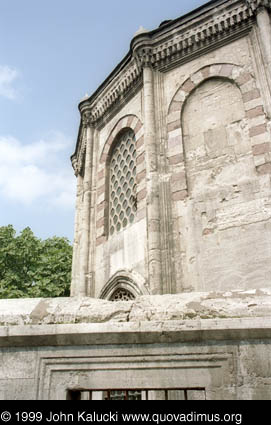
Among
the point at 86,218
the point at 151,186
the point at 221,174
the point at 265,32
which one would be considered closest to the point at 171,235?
the point at 151,186

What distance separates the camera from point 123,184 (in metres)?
10.1

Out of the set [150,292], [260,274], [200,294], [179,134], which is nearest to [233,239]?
[260,274]

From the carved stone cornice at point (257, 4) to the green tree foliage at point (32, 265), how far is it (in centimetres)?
1324

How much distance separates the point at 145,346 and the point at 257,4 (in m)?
8.51

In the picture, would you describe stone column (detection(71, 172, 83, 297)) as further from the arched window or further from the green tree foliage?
the green tree foliage

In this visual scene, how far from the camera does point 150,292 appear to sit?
738cm

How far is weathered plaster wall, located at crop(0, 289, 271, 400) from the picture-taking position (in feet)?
7.97

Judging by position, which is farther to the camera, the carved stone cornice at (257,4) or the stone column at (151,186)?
the carved stone cornice at (257,4)

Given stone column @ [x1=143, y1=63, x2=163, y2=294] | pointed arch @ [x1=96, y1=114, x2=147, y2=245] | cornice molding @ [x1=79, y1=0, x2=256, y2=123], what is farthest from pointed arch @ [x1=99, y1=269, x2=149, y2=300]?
cornice molding @ [x1=79, y1=0, x2=256, y2=123]

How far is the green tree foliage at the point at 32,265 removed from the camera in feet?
55.6

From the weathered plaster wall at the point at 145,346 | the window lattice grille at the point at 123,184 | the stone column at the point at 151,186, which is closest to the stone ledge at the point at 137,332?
the weathered plaster wall at the point at 145,346

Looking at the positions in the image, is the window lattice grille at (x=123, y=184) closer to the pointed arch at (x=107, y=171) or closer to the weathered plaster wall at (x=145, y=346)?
the pointed arch at (x=107, y=171)

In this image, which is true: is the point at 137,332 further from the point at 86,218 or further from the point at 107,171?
the point at 107,171

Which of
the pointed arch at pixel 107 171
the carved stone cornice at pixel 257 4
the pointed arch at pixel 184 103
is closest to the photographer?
the pointed arch at pixel 184 103
